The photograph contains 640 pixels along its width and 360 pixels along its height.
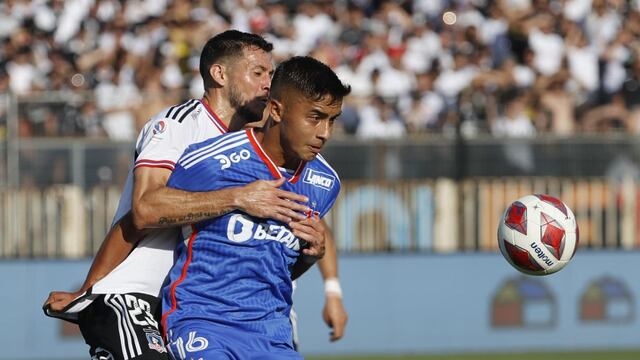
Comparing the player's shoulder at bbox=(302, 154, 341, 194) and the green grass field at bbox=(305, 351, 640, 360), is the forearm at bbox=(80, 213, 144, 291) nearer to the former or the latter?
the player's shoulder at bbox=(302, 154, 341, 194)

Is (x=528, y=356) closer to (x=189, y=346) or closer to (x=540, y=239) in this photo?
(x=540, y=239)

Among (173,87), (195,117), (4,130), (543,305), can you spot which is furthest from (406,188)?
(195,117)

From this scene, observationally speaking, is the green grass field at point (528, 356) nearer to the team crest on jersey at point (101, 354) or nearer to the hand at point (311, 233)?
the team crest on jersey at point (101, 354)

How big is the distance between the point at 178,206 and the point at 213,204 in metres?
0.16

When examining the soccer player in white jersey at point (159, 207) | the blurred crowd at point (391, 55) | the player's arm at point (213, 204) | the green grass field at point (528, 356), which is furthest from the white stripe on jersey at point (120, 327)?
the green grass field at point (528, 356)

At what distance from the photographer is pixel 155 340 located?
579cm

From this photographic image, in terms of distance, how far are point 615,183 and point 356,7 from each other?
4.68 m

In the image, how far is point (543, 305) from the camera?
1376cm

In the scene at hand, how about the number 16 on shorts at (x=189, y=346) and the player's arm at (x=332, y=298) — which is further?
the player's arm at (x=332, y=298)

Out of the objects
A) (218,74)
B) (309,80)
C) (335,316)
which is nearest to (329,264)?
(335,316)

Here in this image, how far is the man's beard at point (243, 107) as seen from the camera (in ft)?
21.0

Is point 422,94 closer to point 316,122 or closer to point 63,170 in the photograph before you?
point 63,170

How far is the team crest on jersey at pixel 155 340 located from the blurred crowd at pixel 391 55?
7389mm

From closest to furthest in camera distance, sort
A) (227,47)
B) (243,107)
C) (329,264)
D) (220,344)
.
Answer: (220,344), (243,107), (227,47), (329,264)
